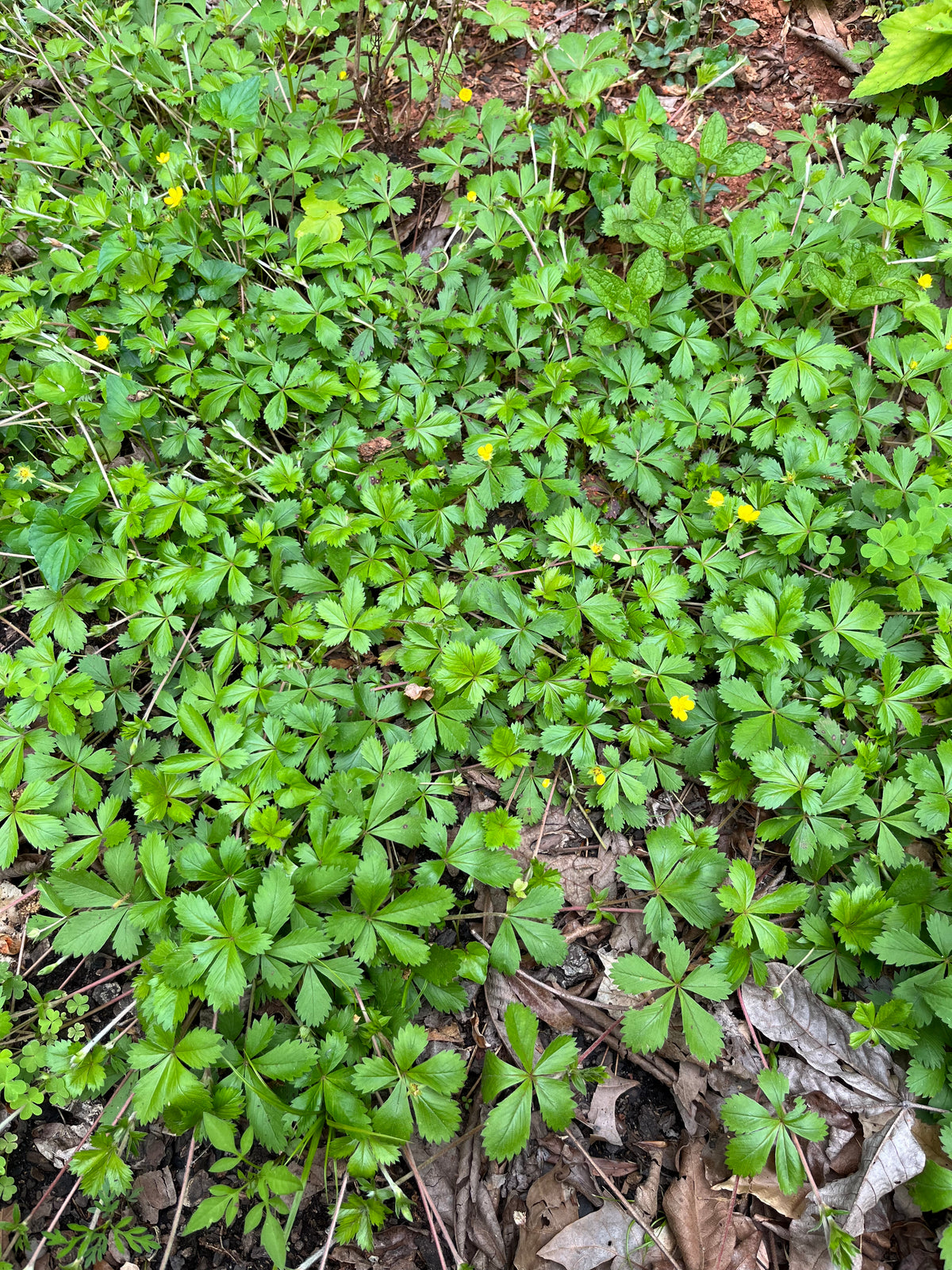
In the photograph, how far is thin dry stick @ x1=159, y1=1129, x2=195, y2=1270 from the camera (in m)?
2.15

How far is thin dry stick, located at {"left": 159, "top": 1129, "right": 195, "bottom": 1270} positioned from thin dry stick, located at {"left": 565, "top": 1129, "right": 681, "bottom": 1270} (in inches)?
46.5

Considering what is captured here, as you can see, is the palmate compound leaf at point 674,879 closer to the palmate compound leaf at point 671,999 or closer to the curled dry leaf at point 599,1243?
the palmate compound leaf at point 671,999

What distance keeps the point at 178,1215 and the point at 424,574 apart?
2180 millimetres

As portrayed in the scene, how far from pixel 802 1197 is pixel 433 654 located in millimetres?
2068

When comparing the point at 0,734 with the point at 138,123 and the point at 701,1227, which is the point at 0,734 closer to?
the point at 701,1227

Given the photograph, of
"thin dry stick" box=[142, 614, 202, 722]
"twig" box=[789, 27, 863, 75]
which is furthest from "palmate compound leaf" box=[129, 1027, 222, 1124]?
"twig" box=[789, 27, 863, 75]

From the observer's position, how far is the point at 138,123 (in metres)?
3.67

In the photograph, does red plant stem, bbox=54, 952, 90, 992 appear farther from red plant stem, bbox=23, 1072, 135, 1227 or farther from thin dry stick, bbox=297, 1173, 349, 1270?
thin dry stick, bbox=297, 1173, 349, 1270

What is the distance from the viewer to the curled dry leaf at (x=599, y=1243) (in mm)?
2152

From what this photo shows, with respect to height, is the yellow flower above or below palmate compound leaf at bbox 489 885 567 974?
above

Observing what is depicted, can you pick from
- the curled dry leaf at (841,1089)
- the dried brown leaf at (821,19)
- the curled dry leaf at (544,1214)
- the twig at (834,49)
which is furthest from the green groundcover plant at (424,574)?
the dried brown leaf at (821,19)

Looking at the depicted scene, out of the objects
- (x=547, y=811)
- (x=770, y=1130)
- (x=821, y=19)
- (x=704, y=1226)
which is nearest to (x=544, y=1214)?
(x=704, y=1226)

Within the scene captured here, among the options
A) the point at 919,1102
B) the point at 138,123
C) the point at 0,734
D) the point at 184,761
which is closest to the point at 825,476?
the point at 919,1102

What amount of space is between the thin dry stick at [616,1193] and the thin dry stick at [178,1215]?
1.18 meters
